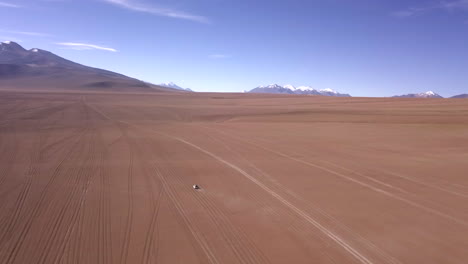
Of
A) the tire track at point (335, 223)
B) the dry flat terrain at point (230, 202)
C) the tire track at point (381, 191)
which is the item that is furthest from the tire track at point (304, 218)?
the tire track at point (381, 191)

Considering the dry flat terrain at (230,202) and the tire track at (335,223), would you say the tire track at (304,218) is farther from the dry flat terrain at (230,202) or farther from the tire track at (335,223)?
the tire track at (335,223)

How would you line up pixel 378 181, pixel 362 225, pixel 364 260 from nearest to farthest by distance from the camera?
pixel 364 260 < pixel 362 225 < pixel 378 181

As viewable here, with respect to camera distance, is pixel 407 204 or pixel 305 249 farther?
pixel 407 204

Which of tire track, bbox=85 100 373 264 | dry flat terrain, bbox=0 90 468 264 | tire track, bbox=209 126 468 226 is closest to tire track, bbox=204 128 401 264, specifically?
dry flat terrain, bbox=0 90 468 264

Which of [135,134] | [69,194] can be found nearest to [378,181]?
[69,194]

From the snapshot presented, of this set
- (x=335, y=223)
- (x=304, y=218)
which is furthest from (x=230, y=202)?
(x=335, y=223)

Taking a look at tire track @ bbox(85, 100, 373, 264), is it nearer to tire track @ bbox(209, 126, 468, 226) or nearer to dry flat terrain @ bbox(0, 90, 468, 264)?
dry flat terrain @ bbox(0, 90, 468, 264)

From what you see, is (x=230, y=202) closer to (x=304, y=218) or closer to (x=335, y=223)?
(x=304, y=218)

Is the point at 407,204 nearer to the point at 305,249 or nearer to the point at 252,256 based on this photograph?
the point at 305,249
